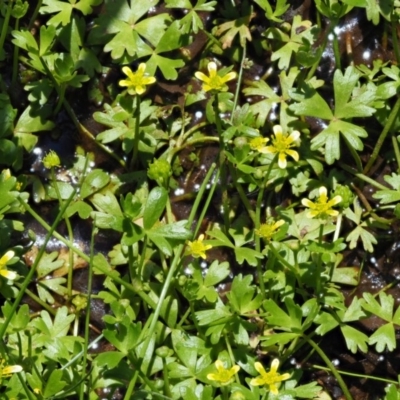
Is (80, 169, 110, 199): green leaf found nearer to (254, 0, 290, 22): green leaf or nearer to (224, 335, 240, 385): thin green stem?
(224, 335, 240, 385): thin green stem

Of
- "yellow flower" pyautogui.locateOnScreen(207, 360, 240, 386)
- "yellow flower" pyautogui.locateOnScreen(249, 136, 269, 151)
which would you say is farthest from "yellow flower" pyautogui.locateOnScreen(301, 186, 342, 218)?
"yellow flower" pyautogui.locateOnScreen(207, 360, 240, 386)

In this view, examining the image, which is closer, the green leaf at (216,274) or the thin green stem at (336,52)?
the green leaf at (216,274)

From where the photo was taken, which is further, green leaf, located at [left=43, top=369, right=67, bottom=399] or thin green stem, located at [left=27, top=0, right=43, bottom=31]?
thin green stem, located at [left=27, top=0, right=43, bottom=31]

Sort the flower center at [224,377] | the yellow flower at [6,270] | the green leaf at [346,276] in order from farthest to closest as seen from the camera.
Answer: the green leaf at [346,276] < the yellow flower at [6,270] < the flower center at [224,377]

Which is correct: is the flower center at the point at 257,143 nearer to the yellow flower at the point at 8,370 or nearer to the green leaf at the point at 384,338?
the green leaf at the point at 384,338

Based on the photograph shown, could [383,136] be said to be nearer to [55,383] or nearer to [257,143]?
[257,143]

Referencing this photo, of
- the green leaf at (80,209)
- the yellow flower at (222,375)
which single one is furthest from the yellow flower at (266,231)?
the green leaf at (80,209)

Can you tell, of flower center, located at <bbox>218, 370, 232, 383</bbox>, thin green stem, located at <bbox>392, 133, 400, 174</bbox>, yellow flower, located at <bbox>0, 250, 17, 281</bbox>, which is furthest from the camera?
thin green stem, located at <bbox>392, 133, 400, 174</bbox>

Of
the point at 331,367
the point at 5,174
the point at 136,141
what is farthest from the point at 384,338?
the point at 5,174
